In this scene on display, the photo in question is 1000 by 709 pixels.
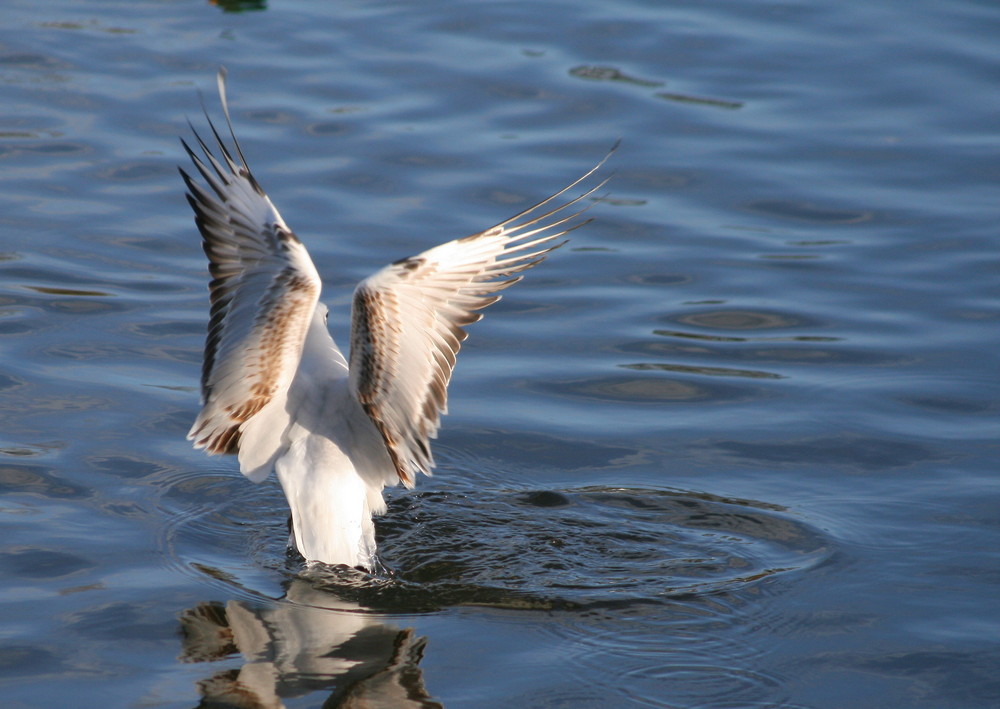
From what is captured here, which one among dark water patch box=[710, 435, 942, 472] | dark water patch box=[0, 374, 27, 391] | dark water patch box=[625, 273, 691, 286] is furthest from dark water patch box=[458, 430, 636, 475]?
dark water patch box=[0, 374, 27, 391]

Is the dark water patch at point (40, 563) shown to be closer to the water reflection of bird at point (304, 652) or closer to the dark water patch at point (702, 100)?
the water reflection of bird at point (304, 652)

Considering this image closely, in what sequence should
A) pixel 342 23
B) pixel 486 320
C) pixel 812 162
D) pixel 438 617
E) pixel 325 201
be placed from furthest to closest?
pixel 342 23 < pixel 812 162 < pixel 325 201 < pixel 486 320 < pixel 438 617

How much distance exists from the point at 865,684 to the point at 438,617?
66.3 inches

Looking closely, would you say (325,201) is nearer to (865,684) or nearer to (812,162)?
(812,162)

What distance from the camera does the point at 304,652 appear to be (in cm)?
524

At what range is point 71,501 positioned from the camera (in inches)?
252

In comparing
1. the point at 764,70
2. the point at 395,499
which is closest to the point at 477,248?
the point at 395,499

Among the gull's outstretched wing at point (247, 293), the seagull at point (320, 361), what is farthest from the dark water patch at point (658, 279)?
the gull's outstretched wing at point (247, 293)

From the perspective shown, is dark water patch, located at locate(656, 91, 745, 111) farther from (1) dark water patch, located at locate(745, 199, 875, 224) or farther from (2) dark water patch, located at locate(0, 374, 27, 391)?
(2) dark water patch, located at locate(0, 374, 27, 391)

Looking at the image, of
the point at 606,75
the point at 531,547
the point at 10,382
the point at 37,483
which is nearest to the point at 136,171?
the point at 10,382

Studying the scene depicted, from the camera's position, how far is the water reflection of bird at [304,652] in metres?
4.96

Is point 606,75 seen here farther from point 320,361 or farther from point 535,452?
point 320,361

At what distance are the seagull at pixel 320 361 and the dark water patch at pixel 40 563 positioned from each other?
76 centimetres

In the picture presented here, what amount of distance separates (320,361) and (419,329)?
67 centimetres
